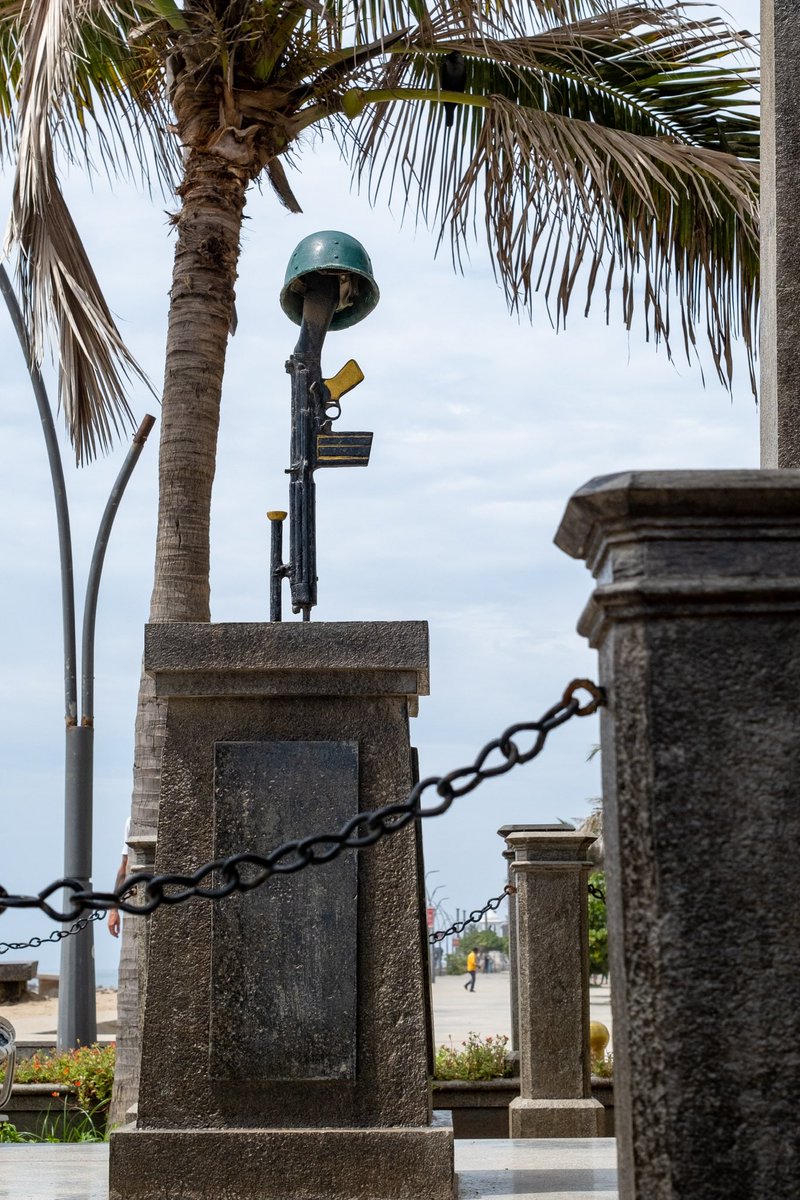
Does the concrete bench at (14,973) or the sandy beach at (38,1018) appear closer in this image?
the concrete bench at (14,973)

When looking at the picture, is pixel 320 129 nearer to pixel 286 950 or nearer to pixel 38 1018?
pixel 286 950

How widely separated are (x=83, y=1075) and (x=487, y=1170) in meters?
5.06

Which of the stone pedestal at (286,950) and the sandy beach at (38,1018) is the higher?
the stone pedestal at (286,950)

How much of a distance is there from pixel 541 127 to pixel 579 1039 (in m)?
5.34

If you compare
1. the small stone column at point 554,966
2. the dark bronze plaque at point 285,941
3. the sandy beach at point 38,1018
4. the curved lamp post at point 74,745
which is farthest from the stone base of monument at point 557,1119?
the sandy beach at point 38,1018

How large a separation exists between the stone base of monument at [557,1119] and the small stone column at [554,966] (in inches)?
0.6

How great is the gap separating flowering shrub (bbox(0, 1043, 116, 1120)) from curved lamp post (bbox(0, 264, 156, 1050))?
1301 millimetres

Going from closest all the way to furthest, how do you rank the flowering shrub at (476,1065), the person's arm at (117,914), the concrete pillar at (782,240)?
the concrete pillar at (782,240) → the person's arm at (117,914) → the flowering shrub at (476,1065)

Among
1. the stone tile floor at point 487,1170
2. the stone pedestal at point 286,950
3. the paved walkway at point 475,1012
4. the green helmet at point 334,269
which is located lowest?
the paved walkway at point 475,1012

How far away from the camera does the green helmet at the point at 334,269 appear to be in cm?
493

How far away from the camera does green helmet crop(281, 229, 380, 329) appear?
194 inches

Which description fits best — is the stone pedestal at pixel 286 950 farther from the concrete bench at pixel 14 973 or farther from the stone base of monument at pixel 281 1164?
the concrete bench at pixel 14 973

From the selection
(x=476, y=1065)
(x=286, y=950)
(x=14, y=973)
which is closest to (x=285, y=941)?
(x=286, y=950)

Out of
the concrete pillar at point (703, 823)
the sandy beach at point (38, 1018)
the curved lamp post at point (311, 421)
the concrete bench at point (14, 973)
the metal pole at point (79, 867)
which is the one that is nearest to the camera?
the concrete pillar at point (703, 823)
